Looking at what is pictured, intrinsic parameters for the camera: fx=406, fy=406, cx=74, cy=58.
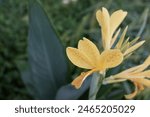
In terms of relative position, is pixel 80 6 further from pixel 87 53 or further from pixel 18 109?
pixel 87 53

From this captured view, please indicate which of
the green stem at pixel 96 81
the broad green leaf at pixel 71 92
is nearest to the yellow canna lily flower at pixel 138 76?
the green stem at pixel 96 81

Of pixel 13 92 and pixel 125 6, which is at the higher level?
pixel 125 6

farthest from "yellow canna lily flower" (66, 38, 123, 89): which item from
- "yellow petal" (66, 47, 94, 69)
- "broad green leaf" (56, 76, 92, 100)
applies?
"broad green leaf" (56, 76, 92, 100)

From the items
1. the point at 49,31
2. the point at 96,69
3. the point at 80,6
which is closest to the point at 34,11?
the point at 49,31

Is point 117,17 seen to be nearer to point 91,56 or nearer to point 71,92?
point 91,56

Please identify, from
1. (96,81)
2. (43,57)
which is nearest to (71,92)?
(43,57)
